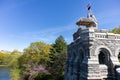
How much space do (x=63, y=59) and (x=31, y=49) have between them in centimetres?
1041

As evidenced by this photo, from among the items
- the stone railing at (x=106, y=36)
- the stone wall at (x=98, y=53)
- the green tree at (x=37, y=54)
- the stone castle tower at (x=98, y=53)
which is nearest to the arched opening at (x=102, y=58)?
the stone castle tower at (x=98, y=53)

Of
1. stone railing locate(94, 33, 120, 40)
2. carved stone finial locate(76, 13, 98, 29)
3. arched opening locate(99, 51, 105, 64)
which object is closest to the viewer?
stone railing locate(94, 33, 120, 40)

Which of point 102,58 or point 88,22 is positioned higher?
point 88,22

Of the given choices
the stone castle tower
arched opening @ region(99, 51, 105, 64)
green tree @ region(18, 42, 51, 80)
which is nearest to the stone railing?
the stone castle tower

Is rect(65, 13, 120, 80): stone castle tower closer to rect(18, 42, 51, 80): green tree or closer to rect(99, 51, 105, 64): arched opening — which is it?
rect(99, 51, 105, 64): arched opening

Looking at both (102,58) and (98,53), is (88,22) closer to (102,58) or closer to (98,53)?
(102,58)

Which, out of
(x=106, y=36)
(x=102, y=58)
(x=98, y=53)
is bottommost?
(x=102, y=58)

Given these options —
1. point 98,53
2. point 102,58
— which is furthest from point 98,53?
point 102,58

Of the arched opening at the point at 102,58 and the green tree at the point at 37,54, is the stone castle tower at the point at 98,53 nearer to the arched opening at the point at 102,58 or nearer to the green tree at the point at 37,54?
the arched opening at the point at 102,58

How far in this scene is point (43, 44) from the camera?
36.4 metres

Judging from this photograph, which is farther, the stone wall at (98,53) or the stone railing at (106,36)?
the stone railing at (106,36)

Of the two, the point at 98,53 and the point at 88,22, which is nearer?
the point at 98,53

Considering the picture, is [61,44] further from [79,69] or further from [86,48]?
[86,48]

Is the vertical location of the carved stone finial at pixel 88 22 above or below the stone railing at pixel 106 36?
above
